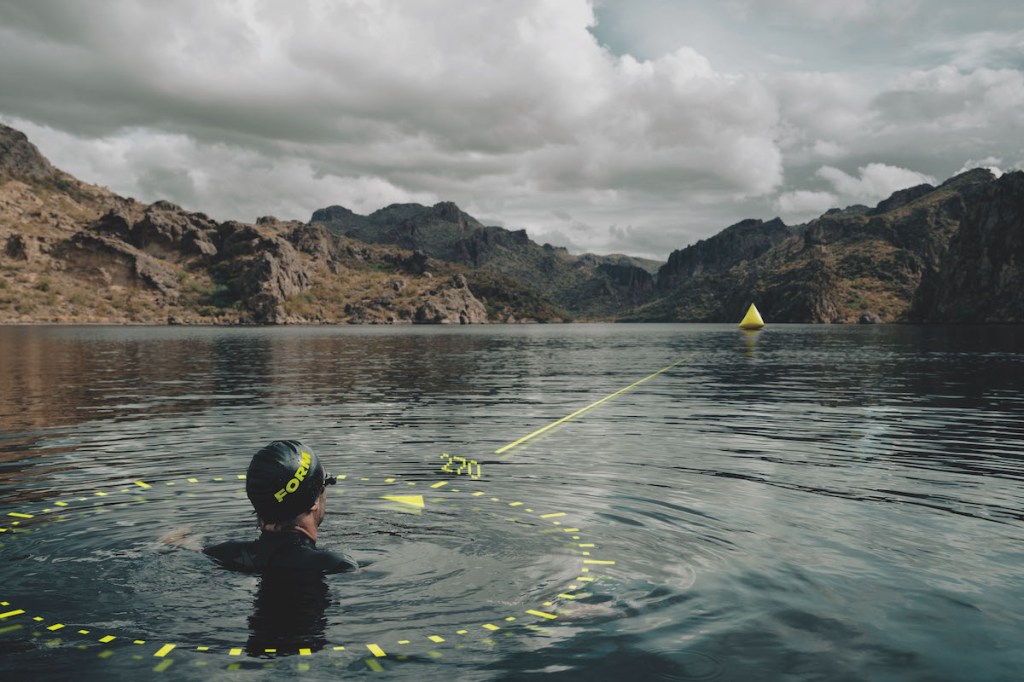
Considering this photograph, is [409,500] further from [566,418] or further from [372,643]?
[566,418]

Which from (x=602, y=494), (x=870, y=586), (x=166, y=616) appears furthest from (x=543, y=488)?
(x=166, y=616)

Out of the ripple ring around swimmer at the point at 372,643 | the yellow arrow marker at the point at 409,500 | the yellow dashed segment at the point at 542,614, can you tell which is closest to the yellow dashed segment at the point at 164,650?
the ripple ring around swimmer at the point at 372,643

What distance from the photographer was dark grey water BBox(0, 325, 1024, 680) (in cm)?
789

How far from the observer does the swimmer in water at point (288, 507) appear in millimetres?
9938

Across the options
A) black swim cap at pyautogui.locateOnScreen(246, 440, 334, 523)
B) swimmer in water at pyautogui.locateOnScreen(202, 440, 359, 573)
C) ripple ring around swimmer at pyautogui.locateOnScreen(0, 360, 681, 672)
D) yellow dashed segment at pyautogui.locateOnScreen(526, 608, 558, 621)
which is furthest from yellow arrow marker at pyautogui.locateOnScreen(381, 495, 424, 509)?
yellow dashed segment at pyautogui.locateOnScreen(526, 608, 558, 621)

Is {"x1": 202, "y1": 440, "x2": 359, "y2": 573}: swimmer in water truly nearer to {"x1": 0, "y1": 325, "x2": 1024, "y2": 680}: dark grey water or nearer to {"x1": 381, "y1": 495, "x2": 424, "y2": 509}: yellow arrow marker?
{"x1": 0, "y1": 325, "x2": 1024, "y2": 680}: dark grey water

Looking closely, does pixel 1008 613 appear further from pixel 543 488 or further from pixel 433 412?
pixel 433 412

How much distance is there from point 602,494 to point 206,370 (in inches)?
2045

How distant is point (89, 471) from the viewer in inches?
758

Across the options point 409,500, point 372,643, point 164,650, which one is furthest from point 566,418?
point 164,650

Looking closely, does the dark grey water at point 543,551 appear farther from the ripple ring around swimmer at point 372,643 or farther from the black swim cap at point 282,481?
the black swim cap at point 282,481

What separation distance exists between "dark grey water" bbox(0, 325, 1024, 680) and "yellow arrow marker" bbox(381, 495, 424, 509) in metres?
0.36

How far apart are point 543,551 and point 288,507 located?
417 centimetres

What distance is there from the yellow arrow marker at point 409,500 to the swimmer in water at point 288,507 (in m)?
4.48
